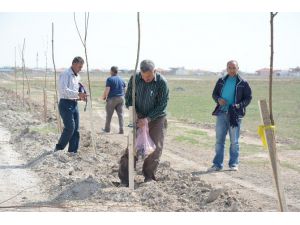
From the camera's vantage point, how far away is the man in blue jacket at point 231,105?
27.7 feet

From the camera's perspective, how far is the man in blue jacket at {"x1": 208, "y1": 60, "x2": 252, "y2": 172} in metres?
8.45

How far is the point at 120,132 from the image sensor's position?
14188 mm

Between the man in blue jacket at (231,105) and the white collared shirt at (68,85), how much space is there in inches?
99.8

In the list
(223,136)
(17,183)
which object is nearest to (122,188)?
(17,183)

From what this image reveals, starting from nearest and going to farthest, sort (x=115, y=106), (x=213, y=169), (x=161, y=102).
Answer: (x=161, y=102) → (x=213, y=169) → (x=115, y=106)

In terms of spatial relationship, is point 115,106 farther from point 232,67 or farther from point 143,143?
point 143,143

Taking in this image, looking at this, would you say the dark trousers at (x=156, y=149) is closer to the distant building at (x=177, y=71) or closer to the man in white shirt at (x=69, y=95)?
the man in white shirt at (x=69, y=95)

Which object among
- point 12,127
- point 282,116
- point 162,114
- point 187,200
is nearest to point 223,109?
point 162,114

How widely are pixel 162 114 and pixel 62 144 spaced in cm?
295

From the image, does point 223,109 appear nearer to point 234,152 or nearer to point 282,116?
point 234,152

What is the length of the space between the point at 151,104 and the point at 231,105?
2.06 metres

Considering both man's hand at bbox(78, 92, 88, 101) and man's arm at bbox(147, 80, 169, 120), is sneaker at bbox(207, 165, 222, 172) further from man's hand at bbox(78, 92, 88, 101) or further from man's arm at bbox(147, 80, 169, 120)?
man's hand at bbox(78, 92, 88, 101)

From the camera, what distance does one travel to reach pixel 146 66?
21.9ft

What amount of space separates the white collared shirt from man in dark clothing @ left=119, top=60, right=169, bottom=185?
2186 millimetres
